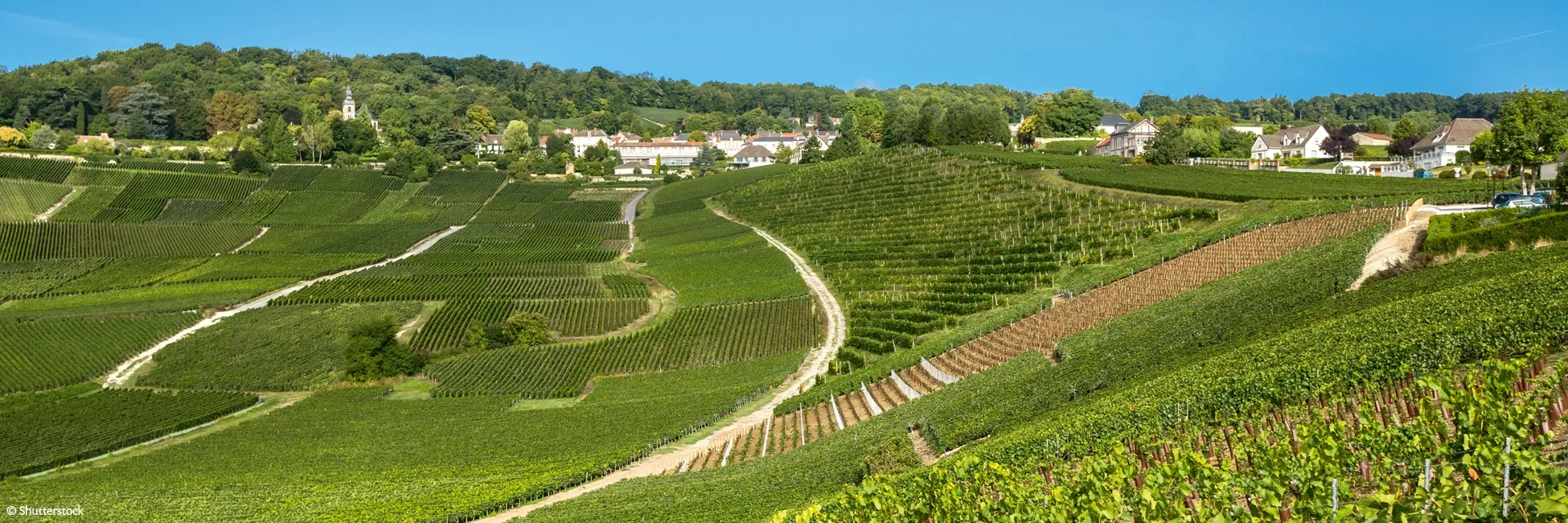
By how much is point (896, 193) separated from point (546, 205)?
42.8 m

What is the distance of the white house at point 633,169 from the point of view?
148 metres

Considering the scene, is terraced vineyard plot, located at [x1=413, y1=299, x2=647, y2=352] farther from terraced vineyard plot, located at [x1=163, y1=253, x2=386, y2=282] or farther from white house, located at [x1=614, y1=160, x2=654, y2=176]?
white house, located at [x1=614, y1=160, x2=654, y2=176]

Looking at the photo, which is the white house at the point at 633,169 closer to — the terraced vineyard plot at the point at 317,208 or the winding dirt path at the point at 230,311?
the terraced vineyard plot at the point at 317,208

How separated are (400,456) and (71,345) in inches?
1354

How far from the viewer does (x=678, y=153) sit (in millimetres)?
173375

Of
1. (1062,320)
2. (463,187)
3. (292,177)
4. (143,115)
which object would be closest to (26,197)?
(292,177)

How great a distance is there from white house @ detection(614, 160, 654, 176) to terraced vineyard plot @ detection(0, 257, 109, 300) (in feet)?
234

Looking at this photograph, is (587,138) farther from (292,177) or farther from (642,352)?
(642,352)

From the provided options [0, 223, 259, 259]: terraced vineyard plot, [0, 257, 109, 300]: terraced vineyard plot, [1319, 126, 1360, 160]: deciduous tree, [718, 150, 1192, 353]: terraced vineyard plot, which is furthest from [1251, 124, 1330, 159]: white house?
[0, 257, 109, 300]: terraced vineyard plot

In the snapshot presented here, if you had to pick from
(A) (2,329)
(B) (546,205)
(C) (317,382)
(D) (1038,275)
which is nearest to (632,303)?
(C) (317,382)

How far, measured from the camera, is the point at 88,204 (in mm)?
101188

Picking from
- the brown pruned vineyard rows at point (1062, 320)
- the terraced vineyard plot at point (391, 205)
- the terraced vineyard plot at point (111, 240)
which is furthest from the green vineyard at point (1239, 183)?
the terraced vineyard plot at point (111, 240)

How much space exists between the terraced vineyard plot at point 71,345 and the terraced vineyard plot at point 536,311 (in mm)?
15276

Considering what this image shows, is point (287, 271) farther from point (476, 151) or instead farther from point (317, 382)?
point (476, 151)
